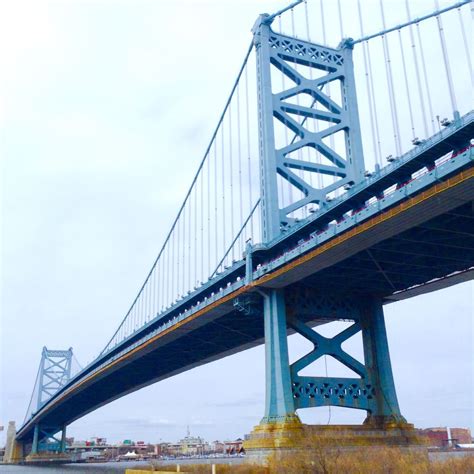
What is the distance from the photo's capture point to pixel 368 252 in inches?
1282

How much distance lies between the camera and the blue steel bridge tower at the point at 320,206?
35406mm

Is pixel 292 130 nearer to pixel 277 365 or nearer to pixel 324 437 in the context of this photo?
pixel 277 365

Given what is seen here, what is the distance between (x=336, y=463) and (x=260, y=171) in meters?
19.6

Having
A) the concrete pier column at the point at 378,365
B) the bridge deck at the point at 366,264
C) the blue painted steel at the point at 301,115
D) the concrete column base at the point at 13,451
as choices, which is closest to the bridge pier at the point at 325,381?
the concrete pier column at the point at 378,365

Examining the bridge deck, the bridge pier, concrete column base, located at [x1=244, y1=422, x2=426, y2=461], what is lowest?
concrete column base, located at [x1=244, y1=422, x2=426, y2=461]

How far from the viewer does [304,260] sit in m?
32.2

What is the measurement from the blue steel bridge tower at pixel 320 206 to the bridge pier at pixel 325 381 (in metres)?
0.06

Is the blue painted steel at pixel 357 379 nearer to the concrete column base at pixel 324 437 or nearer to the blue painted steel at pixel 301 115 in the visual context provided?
the concrete column base at pixel 324 437

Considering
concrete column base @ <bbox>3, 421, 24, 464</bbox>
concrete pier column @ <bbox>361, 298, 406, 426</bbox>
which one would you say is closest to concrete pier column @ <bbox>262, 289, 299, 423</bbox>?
concrete pier column @ <bbox>361, 298, 406, 426</bbox>

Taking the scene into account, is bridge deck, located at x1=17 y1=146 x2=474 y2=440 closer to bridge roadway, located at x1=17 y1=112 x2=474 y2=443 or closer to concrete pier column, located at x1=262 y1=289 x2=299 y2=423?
bridge roadway, located at x1=17 y1=112 x2=474 y2=443

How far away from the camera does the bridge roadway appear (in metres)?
25.8

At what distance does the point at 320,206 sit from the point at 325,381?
10144 mm

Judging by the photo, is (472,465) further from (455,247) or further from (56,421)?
(56,421)

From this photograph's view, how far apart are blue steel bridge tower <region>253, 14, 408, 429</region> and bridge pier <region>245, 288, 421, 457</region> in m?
0.06
